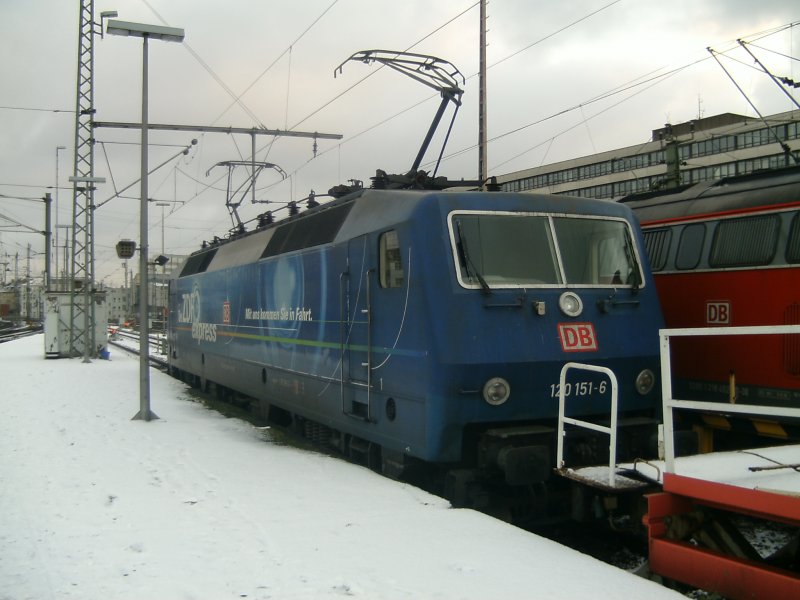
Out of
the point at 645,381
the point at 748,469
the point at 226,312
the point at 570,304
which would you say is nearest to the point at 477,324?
the point at 570,304

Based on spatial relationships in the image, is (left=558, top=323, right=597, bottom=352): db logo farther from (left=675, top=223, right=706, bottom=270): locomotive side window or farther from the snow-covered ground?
(left=675, top=223, right=706, bottom=270): locomotive side window

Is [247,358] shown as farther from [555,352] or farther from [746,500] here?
[746,500]

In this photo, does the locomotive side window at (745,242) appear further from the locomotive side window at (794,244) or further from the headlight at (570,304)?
the headlight at (570,304)

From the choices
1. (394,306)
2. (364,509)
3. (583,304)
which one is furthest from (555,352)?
(364,509)

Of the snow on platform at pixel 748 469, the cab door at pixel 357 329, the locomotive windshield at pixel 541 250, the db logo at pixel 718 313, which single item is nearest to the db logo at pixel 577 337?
the locomotive windshield at pixel 541 250

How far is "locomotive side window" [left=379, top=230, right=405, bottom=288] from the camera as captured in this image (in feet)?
23.8

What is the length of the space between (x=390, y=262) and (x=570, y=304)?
181 centimetres

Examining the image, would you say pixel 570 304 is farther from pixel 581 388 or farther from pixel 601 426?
pixel 601 426

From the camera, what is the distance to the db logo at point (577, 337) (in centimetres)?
699

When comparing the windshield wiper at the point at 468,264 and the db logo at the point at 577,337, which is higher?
the windshield wiper at the point at 468,264

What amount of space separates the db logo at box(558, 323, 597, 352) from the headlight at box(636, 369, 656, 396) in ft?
2.14

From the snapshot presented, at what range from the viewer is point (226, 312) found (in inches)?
536

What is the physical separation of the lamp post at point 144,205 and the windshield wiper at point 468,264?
7155 mm

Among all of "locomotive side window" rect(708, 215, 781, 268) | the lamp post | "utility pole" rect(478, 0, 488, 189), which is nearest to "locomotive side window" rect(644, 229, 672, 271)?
"locomotive side window" rect(708, 215, 781, 268)
